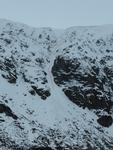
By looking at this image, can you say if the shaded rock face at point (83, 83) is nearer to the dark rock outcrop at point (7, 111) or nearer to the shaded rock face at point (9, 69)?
the shaded rock face at point (9, 69)

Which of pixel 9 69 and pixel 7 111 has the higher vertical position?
pixel 9 69

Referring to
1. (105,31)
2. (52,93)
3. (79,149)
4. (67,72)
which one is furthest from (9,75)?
(105,31)

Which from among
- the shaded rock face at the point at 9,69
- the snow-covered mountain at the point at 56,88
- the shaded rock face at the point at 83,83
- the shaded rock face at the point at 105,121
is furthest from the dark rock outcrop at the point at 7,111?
the shaded rock face at the point at 105,121

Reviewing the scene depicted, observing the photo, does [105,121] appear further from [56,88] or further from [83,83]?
[56,88]

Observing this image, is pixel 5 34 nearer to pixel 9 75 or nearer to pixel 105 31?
pixel 9 75

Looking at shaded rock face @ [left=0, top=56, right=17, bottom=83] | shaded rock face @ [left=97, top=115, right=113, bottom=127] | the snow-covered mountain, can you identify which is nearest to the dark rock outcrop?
the snow-covered mountain

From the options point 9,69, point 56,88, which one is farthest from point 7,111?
point 56,88

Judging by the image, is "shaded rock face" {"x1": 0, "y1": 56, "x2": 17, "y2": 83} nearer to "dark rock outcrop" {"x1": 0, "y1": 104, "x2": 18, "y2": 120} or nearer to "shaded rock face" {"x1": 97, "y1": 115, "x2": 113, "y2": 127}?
"dark rock outcrop" {"x1": 0, "y1": 104, "x2": 18, "y2": 120}
